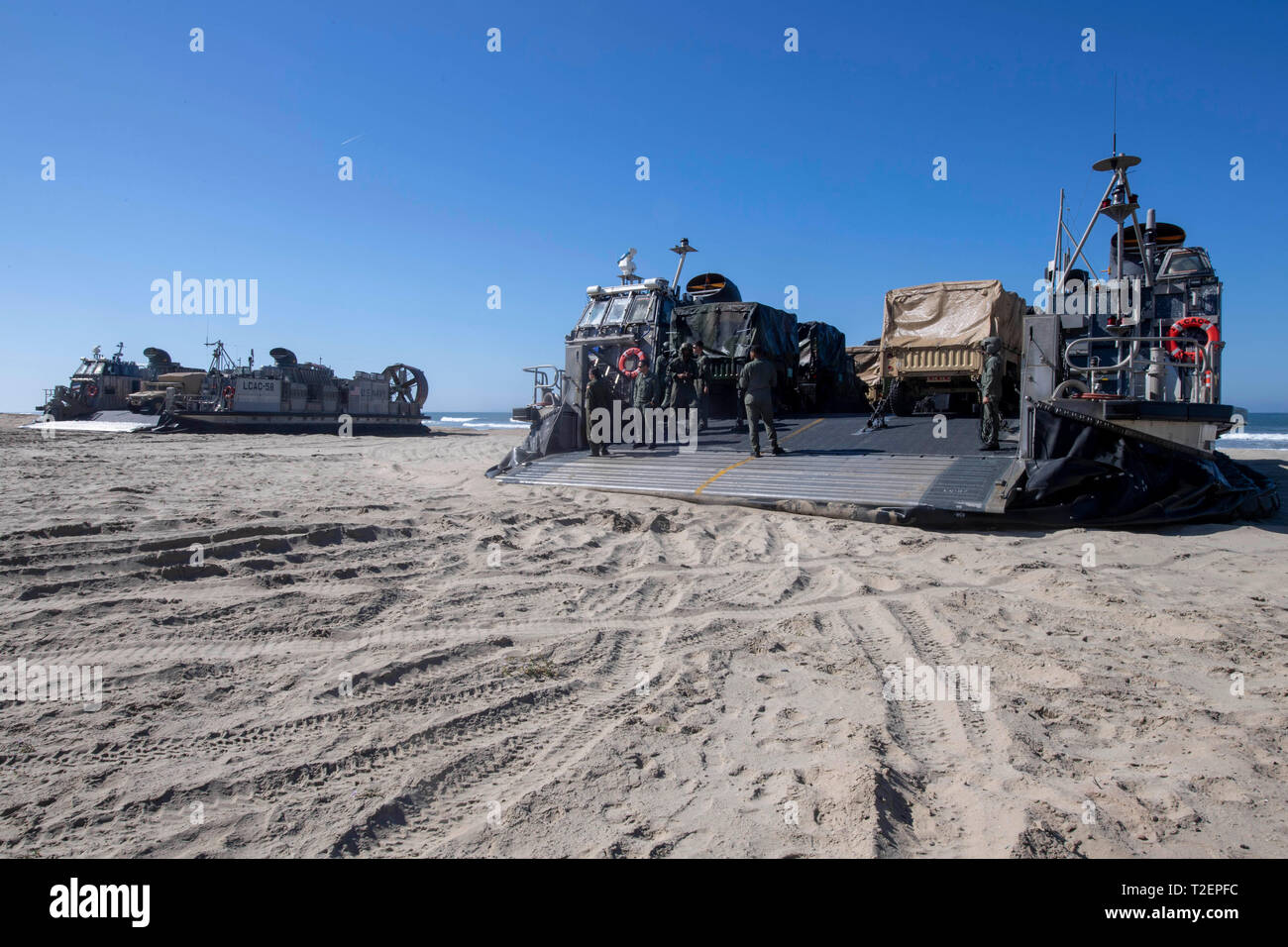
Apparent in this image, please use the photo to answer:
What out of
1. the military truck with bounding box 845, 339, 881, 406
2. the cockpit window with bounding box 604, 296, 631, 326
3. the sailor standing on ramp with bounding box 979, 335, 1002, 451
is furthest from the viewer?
the military truck with bounding box 845, 339, 881, 406

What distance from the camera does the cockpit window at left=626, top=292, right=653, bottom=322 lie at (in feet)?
46.0

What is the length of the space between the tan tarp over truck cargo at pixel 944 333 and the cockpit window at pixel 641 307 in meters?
4.61

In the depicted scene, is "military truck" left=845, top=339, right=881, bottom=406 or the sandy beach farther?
"military truck" left=845, top=339, right=881, bottom=406

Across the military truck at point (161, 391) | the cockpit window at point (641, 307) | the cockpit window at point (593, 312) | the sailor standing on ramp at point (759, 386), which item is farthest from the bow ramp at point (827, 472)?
the military truck at point (161, 391)

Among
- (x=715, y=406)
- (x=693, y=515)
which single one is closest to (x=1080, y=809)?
(x=693, y=515)

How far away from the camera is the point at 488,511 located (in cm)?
774

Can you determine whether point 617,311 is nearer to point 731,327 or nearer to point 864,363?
point 731,327

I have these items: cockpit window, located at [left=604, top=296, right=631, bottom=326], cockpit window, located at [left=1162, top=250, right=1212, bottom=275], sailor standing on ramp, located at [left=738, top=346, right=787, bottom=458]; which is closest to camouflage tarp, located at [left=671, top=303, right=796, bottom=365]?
cockpit window, located at [left=604, top=296, right=631, bottom=326]

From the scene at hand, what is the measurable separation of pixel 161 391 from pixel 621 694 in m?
32.5

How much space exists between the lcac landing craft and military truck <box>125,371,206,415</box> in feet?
71.9

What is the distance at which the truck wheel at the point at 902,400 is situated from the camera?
44.6ft

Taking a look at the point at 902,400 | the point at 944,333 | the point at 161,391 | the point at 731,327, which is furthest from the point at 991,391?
the point at 161,391

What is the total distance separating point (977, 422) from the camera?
1175 cm

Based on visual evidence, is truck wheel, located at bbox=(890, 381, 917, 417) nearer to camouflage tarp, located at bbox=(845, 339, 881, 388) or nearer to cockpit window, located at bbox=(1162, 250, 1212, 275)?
camouflage tarp, located at bbox=(845, 339, 881, 388)
